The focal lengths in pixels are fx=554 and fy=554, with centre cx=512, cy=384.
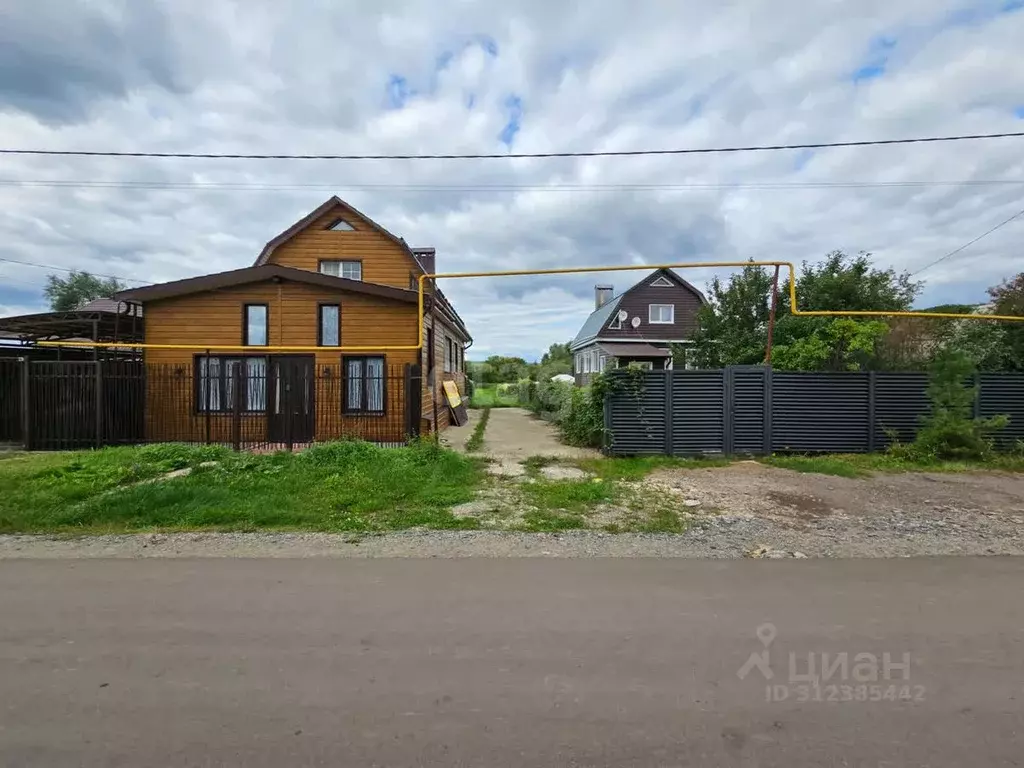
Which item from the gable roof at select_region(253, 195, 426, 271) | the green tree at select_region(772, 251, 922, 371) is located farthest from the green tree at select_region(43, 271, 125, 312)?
the green tree at select_region(772, 251, 922, 371)

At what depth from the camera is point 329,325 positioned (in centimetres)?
1389

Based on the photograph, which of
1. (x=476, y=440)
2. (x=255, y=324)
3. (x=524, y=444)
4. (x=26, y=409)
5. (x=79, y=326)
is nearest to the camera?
(x=26, y=409)

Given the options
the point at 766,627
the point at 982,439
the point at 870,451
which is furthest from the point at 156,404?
the point at 982,439

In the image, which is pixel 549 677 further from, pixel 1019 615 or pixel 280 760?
pixel 1019 615

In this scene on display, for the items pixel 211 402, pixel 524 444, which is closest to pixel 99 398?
pixel 211 402

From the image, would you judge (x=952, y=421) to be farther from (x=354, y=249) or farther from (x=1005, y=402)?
(x=354, y=249)

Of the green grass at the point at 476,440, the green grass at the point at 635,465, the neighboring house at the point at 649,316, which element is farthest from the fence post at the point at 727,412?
the neighboring house at the point at 649,316

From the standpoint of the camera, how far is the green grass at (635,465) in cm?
964

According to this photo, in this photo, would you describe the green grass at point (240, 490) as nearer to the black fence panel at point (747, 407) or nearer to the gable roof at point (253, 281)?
the gable roof at point (253, 281)

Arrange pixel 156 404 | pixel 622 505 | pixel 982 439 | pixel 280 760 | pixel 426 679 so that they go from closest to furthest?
pixel 280 760, pixel 426 679, pixel 622 505, pixel 982 439, pixel 156 404

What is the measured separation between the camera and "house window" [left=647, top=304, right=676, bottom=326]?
36.4 meters

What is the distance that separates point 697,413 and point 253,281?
10.8m

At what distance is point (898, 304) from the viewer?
18.9 metres

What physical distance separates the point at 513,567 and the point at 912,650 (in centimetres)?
287
